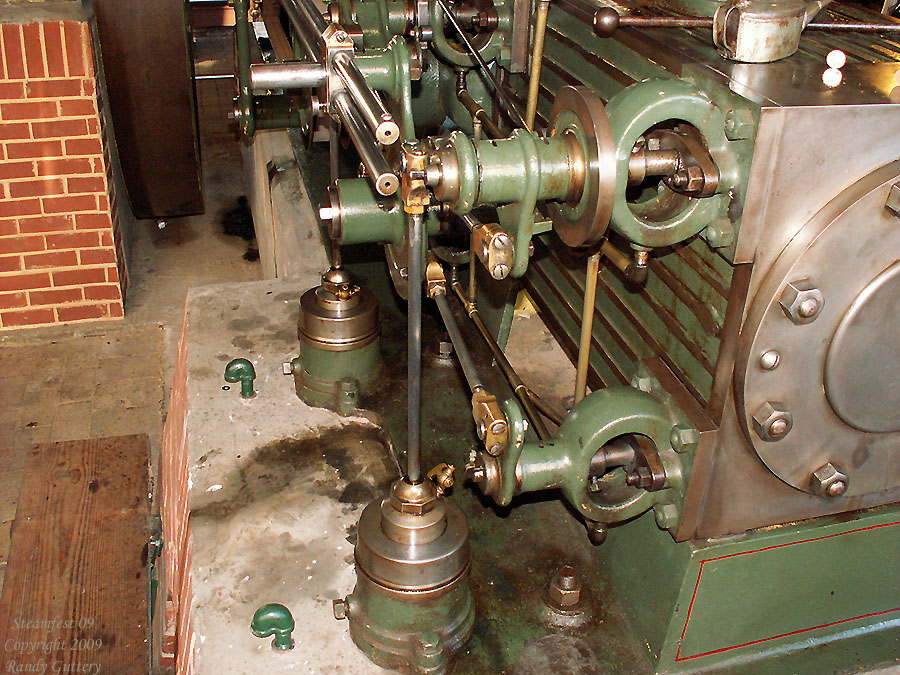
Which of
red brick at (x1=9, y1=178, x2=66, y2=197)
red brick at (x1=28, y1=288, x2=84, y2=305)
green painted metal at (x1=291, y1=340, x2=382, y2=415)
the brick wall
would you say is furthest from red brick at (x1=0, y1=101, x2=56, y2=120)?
green painted metal at (x1=291, y1=340, x2=382, y2=415)

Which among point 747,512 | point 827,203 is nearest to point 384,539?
point 747,512

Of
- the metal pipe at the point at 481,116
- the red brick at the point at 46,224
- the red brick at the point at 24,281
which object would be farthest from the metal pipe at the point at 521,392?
the red brick at the point at 24,281

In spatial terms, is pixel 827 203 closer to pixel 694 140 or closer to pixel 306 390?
pixel 694 140

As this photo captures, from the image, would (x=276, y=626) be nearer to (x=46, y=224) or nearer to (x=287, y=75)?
(x=287, y=75)

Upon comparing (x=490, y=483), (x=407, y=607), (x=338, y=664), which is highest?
(x=490, y=483)

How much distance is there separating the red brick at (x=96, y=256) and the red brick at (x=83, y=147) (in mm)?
391

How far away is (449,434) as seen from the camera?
2.21 meters

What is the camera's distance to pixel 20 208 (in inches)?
134

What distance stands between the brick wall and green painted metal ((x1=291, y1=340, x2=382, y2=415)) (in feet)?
5.39

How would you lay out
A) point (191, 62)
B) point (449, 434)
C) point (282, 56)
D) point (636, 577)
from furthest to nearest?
1. point (191, 62)
2. point (282, 56)
3. point (449, 434)
4. point (636, 577)

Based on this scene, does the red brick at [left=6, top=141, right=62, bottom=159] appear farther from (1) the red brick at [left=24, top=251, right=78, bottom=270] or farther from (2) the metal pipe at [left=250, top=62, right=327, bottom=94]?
(2) the metal pipe at [left=250, top=62, right=327, bottom=94]

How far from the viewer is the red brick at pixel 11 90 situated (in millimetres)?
3178

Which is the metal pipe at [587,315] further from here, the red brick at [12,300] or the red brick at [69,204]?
the red brick at [12,300]

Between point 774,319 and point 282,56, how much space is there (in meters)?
2.68
